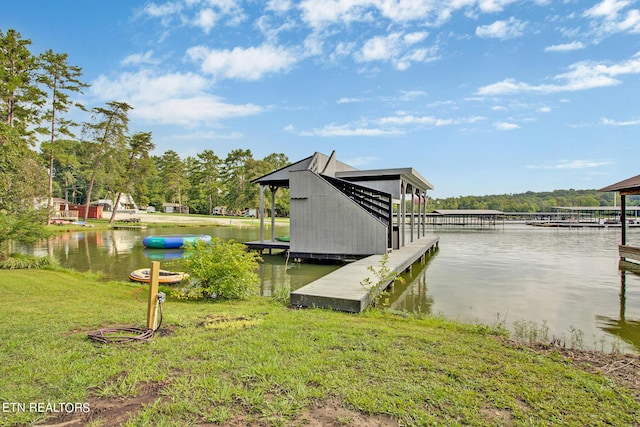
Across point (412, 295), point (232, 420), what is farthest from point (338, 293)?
point (232, 420)

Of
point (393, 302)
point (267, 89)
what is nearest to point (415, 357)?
point (393, 302)

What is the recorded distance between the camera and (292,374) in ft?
10.1

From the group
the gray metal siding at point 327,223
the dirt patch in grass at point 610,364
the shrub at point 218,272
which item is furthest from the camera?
the gray metal siding at point 327,223

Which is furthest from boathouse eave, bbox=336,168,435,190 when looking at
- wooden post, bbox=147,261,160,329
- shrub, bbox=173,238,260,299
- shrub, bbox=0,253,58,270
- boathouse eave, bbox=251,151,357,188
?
wooden post, bbox=147,261,160,329

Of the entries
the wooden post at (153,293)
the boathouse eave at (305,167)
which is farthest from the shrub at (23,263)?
the wooden post at (153,293)

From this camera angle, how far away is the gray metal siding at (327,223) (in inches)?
521

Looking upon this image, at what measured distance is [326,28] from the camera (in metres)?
13.5

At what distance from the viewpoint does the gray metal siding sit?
13221 mm

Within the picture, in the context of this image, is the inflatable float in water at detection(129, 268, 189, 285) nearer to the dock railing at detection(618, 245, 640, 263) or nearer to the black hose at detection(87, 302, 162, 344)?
the black hose at detection(87, 302, 162, 344)

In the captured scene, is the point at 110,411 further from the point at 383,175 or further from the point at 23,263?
the point at 383,175

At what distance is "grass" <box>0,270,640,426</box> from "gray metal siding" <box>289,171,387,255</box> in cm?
835

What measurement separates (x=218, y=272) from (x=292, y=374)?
160 inches

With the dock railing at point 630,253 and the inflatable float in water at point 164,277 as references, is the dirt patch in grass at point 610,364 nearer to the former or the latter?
the inflatable float in water at point 164,277

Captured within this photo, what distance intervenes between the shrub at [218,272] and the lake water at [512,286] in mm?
A: 1992
